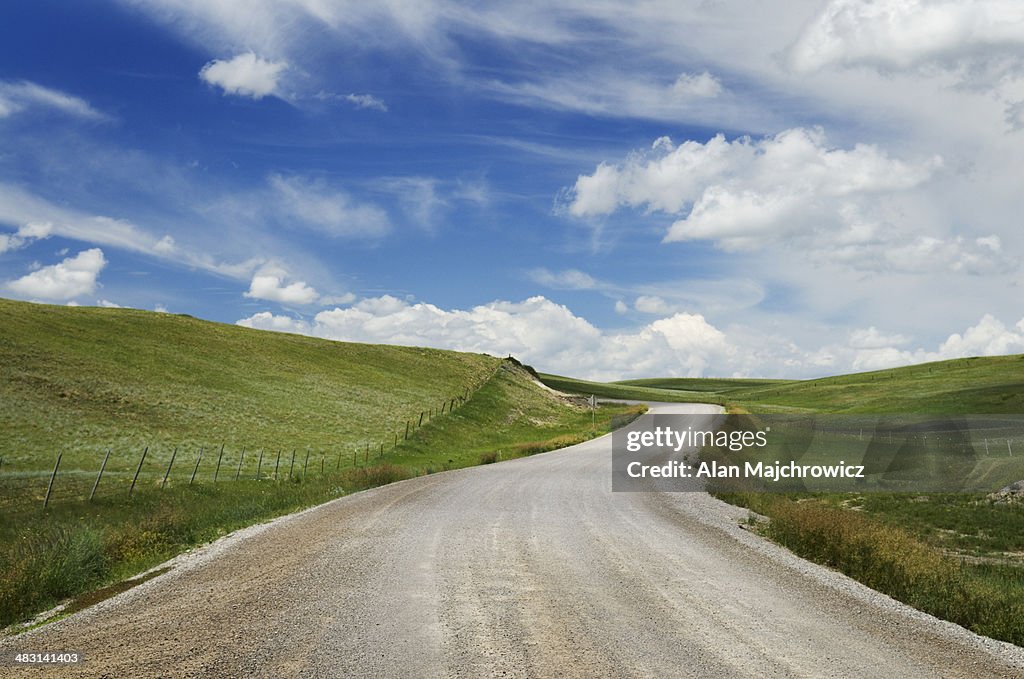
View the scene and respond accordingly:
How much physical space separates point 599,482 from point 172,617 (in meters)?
20.4

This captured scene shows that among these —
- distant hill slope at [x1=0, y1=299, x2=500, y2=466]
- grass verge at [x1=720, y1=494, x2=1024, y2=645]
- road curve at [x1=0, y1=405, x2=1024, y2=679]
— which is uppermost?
distant hill slope at [x1=0, y1=299, x2=500, y2=466]

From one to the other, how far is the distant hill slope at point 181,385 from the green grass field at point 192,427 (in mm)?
240

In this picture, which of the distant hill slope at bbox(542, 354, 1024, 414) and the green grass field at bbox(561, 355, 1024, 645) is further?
the distant hill slope at bbox(542, 354, 1024, 414)

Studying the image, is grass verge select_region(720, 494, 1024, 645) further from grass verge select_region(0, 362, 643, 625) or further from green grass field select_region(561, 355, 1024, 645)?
grass verge select_region(0, 362, 643, 625)

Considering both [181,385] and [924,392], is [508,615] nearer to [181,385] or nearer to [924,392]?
[181,385]

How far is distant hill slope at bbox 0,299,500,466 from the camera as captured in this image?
140 ft

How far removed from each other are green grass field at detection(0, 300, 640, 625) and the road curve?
74.9 inches

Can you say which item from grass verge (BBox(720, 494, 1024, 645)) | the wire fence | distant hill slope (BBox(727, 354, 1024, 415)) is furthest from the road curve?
distant hill slope (BBox(727, 354, 1024, 415))

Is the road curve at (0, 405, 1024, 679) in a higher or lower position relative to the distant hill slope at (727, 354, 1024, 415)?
lower

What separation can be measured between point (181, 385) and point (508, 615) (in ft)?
181

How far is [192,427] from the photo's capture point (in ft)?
151

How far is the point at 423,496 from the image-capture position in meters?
24.3

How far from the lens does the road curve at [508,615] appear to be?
787cm

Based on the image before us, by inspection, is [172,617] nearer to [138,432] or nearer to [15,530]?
[15,530]
